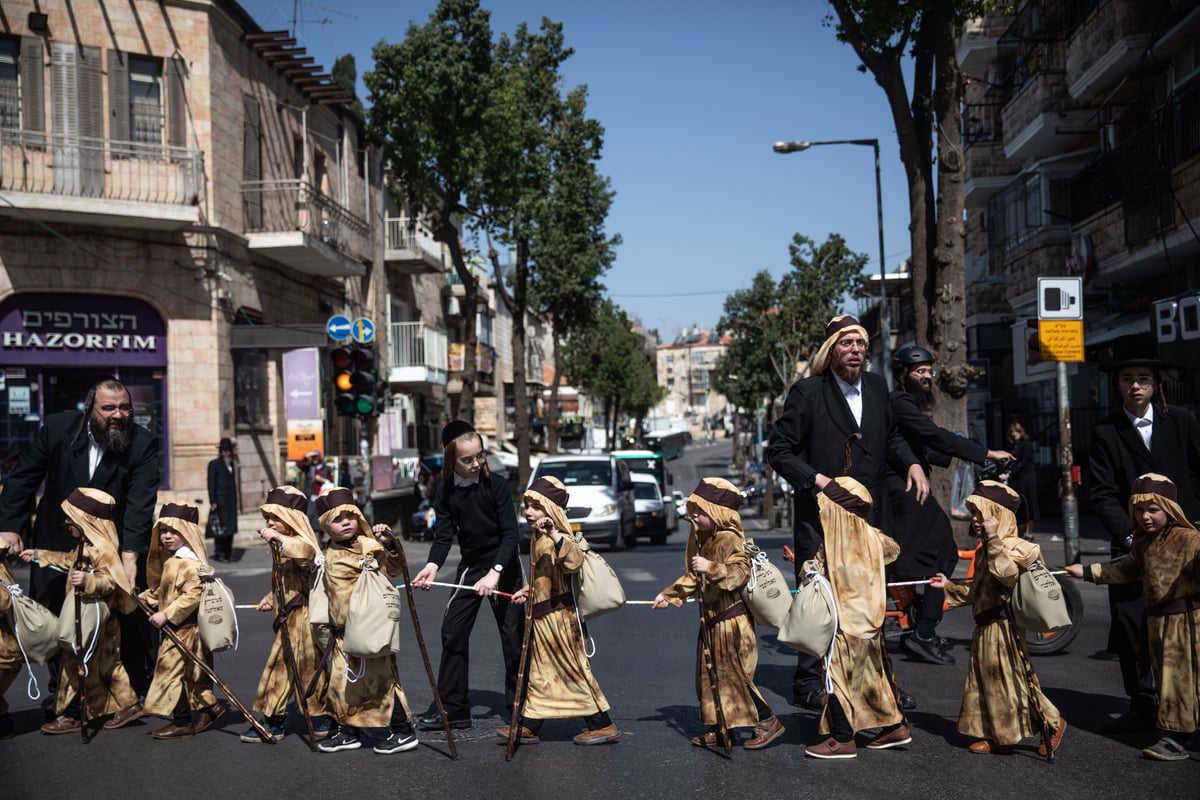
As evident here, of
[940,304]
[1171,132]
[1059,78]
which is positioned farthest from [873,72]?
[1059,78]

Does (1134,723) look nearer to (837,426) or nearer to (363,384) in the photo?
(837,426)

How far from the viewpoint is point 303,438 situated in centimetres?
2233

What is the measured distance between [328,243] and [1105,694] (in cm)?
2216

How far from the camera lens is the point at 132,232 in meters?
22.6

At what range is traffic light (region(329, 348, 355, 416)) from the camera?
1798 centimetres

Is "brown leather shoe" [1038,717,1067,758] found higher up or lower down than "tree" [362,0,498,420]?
lower down

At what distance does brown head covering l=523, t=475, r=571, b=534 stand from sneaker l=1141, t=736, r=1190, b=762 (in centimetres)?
302

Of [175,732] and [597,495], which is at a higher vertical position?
[597,495]

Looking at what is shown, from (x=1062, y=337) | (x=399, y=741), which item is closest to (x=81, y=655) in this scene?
(x=399, y=741)

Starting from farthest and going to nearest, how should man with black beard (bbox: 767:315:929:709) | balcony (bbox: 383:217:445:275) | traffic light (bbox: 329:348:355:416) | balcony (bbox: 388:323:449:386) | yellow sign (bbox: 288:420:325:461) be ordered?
balcony (bbox: 388:323:449:386)
balcony (bbox: 383:217:445:275)
yellow sign (bbox: 288:420:325:461)
traffic light (bbox: 329:348:355:416)
man with black beard (bbox: 767:315:929:709)

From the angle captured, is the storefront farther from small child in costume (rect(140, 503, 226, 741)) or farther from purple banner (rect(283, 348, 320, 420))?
small child in costume (rect(140, 503, 226, 741))

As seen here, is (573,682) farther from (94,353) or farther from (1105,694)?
(94,353)

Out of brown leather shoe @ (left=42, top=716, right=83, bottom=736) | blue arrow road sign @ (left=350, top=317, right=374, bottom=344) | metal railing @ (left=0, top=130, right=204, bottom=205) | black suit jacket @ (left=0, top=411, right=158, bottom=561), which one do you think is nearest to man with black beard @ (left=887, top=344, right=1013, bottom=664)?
black suit jacket @ (left=0, top=411, right=158, bottom=561)

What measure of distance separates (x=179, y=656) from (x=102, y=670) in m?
0.54
